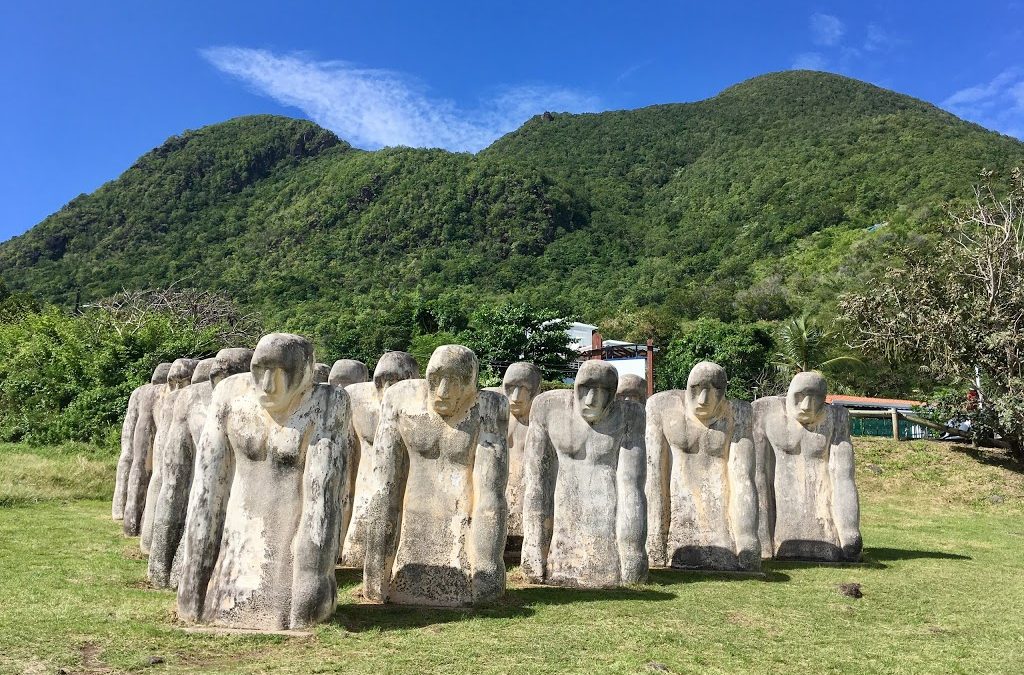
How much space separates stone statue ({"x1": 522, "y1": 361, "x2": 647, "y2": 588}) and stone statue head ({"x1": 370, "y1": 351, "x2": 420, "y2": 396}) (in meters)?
1.71

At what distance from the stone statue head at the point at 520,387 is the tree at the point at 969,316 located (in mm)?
14600

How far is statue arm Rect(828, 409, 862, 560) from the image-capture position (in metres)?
11.0

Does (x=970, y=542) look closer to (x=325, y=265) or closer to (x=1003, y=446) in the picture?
(x=1003, y=446)

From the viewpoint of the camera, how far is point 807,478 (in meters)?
11.3

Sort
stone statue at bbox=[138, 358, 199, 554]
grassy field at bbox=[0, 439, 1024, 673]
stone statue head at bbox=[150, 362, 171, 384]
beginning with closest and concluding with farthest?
grassy field at bbox=[0, 439, 1024, 673] → stone statue at bbox=[138, 358, 199, 554] → stone statue head at bbox=[150, 362, 171, 384]

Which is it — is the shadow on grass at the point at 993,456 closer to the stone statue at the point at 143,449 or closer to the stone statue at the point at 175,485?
the stone statue at the point at 143,449

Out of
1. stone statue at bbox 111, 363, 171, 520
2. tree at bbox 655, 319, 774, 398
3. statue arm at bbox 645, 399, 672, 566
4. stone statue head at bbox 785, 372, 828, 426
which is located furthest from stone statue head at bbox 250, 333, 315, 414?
tree at bbox 655, 319, 774, 398

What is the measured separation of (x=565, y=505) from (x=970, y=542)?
27.2 feet

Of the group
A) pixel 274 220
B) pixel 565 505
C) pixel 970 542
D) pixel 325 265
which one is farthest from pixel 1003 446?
pixel 274 220

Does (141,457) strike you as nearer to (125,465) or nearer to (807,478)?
(125,465)

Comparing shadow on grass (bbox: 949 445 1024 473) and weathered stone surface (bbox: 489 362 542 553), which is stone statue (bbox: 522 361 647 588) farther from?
shadow on grass (bbox: 949 445 1024 473)

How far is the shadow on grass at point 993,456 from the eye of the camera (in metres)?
20.8

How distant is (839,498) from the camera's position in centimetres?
1113

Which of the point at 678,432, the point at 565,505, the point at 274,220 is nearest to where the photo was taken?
the point at 565,505
